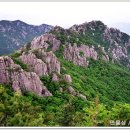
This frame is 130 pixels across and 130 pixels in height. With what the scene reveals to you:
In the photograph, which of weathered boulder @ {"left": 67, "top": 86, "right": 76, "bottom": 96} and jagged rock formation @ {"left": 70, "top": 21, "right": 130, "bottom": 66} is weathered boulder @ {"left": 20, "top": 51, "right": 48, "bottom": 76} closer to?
weathered boulder @ {"left": 67, "top": 86, "right": 76, "bottom": 96}

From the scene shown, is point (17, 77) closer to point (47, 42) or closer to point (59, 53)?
point (59, 53)

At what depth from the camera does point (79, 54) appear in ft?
267

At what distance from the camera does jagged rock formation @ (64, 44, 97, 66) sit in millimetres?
76875

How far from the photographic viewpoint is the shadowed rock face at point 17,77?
46.1 metres

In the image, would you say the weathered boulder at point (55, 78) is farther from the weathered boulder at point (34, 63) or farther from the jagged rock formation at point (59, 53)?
the weathered boulder at point (34, 63)

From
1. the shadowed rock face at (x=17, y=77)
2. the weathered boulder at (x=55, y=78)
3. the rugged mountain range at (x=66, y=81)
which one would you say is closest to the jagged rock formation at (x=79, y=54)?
the rugged mountain range at (x=66, y=81)

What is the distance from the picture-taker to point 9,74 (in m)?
46.4

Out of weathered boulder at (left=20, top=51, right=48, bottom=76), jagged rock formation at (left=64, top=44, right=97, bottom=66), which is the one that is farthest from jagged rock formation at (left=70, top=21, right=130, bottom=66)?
weathered boulder at (left=20, top=51, right=48, bottom=76)

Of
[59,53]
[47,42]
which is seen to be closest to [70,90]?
[59,53]

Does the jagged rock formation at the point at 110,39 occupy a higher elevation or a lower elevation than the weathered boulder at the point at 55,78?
higher

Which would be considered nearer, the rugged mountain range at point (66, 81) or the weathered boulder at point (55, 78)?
the rugged mountain range at point (66, 81)

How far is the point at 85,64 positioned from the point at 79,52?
108 inches

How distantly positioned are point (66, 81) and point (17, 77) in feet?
39.8

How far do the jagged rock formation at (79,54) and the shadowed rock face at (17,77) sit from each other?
27.4 m
